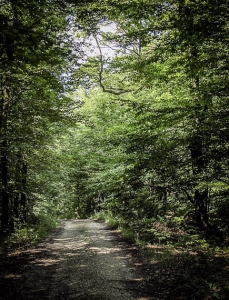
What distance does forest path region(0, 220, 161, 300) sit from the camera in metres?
5.83

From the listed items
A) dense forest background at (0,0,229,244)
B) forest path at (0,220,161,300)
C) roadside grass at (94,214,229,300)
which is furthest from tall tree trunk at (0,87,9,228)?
roadside grass at (94,214,229,300)

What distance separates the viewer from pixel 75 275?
716 centimetres

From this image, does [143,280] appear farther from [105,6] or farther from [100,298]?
[105,6]

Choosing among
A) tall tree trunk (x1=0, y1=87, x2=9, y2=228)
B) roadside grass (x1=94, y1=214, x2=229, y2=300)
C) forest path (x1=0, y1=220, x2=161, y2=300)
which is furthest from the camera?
tall tree trunk (x1=0, y1=87, x2=9, y2=228)

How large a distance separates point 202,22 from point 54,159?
11.0 metres

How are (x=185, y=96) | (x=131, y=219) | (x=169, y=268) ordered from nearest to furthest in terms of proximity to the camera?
1. (x=169, y=268)
2. (x=185, y=96)
3. (x=131, y=219)

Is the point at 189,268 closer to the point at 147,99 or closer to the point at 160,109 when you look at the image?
the point at 160,109

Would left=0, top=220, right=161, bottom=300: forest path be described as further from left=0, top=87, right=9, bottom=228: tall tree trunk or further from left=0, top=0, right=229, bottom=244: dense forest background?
left=0, top=87, right=9, bottom=228: tall tree trunk

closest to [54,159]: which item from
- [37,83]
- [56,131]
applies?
[56,131]

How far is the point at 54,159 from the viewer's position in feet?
44.5

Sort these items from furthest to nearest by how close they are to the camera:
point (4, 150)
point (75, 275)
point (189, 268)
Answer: point (4, 150), point (75, 275), point (189, 268)

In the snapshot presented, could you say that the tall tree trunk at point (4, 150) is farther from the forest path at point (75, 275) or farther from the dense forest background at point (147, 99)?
the forest path at point (75, 275)

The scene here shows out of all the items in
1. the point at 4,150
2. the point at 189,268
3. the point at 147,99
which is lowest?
the point at 189,268

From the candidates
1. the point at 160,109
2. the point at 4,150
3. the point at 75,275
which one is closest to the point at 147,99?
the point at 160,109
